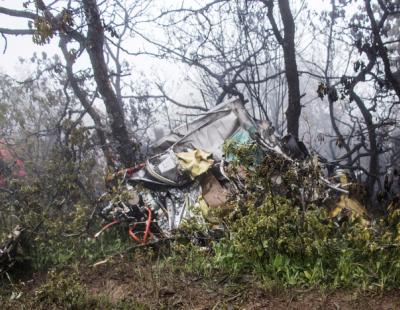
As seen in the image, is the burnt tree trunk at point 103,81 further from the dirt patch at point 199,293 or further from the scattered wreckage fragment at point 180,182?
the dirt patch at point 199,293

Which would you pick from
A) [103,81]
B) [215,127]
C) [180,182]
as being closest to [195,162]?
[180,182]

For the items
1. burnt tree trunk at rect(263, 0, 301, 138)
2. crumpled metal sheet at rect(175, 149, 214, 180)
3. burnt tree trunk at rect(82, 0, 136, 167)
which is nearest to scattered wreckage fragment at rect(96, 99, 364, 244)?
crumpled metal sheet at rect(175, 149, 214, 180)

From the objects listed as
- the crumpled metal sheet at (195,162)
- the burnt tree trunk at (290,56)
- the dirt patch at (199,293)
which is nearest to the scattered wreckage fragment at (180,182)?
the crumpled metal sheet at (195,162)

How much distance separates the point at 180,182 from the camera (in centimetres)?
557

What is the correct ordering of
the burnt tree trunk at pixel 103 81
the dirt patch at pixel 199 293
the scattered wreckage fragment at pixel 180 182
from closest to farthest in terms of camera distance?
the dirt patch at pixel 199 293 → the scattered wreckage fragment at pixel 180 182 → the burnt tree trunk at pixel 103 81

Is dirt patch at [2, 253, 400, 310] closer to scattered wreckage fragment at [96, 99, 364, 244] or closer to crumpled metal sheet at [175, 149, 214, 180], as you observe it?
scattered wreckage fragment at [96, 99, 364, 244]

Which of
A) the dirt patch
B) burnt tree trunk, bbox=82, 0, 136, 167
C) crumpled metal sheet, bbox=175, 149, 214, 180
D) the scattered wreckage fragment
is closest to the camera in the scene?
the dirt patch

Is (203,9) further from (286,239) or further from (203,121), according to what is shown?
(286,239)

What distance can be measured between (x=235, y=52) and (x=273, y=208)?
7.61 metres

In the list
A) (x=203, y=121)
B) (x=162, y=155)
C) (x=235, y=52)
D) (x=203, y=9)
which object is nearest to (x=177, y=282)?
(x=162, y=155)

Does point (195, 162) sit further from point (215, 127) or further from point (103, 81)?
point (103, 81)

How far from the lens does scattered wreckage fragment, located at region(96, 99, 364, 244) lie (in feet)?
17.2

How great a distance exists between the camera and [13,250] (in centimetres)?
477

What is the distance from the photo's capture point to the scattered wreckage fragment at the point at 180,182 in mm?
5254
